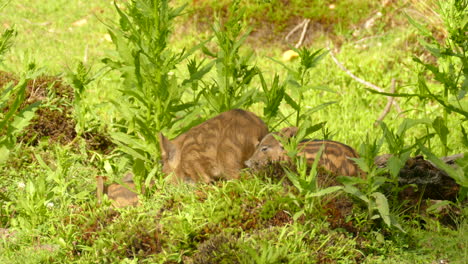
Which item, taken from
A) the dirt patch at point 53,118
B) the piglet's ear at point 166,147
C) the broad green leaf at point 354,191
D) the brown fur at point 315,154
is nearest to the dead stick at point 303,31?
the dirt patch at point 53,118

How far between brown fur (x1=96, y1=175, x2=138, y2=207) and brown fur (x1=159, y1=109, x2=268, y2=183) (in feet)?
1.15

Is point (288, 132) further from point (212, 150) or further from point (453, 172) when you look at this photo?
point (453, 172)

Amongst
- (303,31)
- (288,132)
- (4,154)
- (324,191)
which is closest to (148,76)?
(288,132)

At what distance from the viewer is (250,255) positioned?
3838mm

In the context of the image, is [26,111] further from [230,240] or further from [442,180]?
[442,180]

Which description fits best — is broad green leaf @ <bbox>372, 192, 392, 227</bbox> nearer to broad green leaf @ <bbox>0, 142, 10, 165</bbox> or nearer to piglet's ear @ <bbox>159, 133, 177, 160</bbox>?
piglet's ear @ <bbox>159, 133, 177, 160</bbox>

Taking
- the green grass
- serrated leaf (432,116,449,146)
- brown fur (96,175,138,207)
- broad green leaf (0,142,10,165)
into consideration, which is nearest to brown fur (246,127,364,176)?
the green grass

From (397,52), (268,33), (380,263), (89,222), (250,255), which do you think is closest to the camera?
(250,255)

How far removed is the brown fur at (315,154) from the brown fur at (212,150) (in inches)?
6.4

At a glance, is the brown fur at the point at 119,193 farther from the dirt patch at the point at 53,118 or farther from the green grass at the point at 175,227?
the dirt patch at the point at 53,118

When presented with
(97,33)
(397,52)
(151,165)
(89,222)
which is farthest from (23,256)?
(97,33)

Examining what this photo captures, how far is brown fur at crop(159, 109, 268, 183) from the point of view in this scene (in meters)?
5.04

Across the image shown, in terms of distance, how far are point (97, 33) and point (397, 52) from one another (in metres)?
5.01

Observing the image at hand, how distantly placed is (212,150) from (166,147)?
0.38 meters
